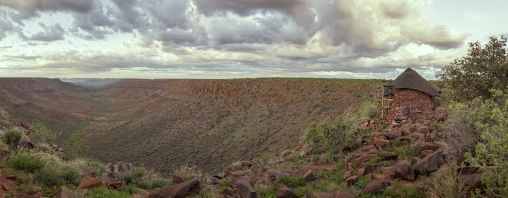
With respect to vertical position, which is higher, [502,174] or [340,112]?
[502,174]

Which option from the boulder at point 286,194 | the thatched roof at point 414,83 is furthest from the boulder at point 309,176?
the thatched roof at point 414,83

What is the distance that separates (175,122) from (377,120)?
134ft

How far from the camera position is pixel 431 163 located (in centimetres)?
859

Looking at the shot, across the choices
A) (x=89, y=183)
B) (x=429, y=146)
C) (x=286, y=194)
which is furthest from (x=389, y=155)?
(x=89, y=183)

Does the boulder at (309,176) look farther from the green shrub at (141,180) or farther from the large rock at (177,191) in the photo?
the green shrub at (141,180)

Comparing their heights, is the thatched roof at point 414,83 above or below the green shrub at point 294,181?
above

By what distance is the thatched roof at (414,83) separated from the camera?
1844 centimetres

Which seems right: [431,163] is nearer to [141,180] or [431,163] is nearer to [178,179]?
[178,179]

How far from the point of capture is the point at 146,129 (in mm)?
49688

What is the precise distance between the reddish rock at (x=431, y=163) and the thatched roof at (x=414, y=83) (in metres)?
10.9

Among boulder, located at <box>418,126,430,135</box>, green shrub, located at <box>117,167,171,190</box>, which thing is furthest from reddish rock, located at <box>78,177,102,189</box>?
boulder, located at <box>418,126,430,135</box>

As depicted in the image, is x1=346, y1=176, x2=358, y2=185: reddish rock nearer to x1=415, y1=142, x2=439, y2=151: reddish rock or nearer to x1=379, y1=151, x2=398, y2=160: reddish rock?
x1=379, y1=151, x2=398, y2=160: reddish rock

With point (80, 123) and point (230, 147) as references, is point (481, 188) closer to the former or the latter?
point (230, 147)

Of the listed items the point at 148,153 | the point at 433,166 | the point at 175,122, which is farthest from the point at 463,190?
the point at 175,122
